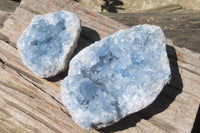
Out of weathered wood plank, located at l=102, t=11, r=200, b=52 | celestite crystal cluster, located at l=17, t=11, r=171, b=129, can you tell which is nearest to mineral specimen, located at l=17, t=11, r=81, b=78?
celestite crystal cluster, located at l=17, t=11, r=171, b=129

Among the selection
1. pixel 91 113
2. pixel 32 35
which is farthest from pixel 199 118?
pixel 32 35

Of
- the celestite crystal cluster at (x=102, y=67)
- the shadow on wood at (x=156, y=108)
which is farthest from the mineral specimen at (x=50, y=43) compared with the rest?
the shadow on wood at (x=156, y=108)

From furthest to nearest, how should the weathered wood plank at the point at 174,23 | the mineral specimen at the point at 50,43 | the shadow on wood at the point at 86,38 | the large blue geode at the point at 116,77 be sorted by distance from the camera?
the weathered wood plank at the point at 174,23
the shadow on wood at the point at 86,38
the mineral specimen at the point at 50,43
the large blue geode at the point at 116,77

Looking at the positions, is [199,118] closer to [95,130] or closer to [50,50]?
[95,130]

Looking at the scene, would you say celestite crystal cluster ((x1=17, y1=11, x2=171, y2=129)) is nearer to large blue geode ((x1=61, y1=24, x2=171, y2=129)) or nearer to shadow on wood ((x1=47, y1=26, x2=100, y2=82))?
large blue geode ((x1=61, y1=24, x2=171, y2=129))

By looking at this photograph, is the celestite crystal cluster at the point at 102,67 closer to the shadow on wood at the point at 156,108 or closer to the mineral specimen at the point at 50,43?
the mineral specimen at the point at 50,43

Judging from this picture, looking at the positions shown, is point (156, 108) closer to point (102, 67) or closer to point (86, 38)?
point (102, 67)
